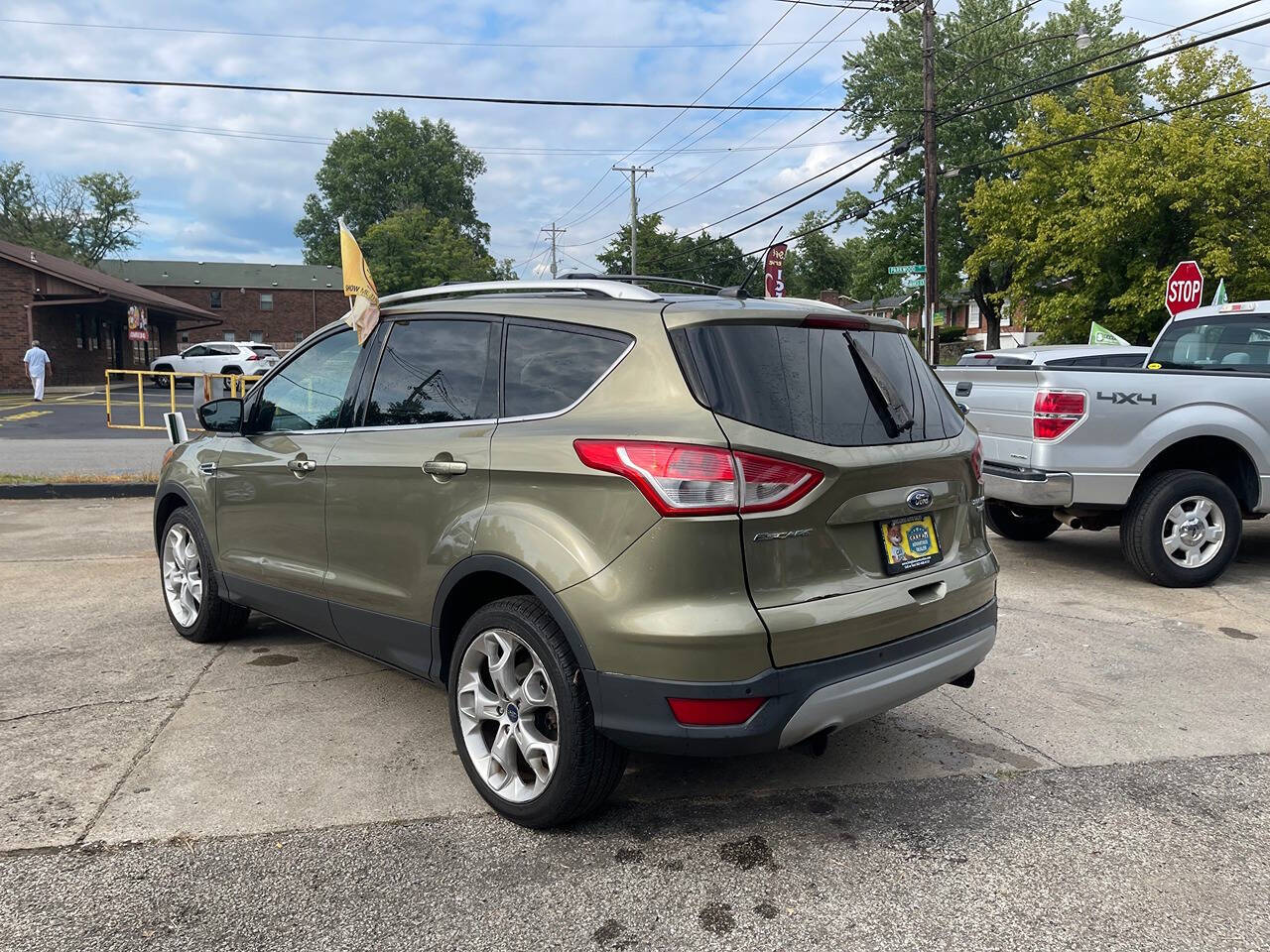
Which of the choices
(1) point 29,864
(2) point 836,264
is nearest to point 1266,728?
(1) point 29,864

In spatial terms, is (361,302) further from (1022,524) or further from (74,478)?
(74,478)

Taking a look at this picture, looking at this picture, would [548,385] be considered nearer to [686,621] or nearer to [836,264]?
[686,621]

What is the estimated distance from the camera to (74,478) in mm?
11055

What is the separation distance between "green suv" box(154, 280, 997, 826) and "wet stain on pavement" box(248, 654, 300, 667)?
3.57 ft

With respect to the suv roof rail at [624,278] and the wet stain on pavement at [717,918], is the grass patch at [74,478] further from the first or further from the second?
the wet stain on pavement at [717,918]

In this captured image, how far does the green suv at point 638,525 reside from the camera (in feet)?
9.00

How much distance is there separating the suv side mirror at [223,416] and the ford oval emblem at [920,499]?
328cm

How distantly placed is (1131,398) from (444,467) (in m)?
5.07

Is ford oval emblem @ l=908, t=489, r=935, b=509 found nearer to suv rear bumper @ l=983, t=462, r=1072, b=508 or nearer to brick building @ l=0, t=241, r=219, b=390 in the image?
suv rear bumper @ l=983, t=462, r=1072, b=508

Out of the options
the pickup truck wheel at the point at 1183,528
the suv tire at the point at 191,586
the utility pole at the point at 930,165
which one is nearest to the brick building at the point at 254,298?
the utility pole at the point at 930,165

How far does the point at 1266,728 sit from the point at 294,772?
401cm

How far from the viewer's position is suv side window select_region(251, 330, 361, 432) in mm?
4145

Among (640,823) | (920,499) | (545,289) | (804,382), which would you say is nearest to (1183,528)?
(920,499)

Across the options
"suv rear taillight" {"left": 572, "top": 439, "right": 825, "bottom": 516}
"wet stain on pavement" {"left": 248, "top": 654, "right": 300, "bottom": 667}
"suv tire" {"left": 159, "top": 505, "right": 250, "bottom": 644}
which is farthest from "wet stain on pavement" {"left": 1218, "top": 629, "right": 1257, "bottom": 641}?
"suv tire" {"left": 159, "top": 505, "right": 250, "bottom": 644}
